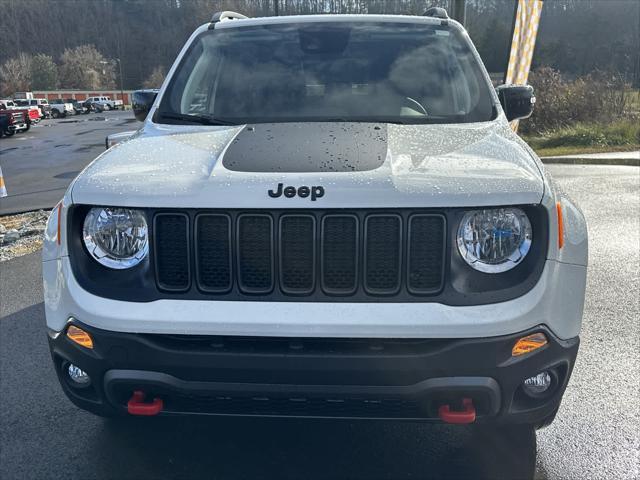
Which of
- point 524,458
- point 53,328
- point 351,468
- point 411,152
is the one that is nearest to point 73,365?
point 53,328

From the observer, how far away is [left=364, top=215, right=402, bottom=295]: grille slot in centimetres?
231

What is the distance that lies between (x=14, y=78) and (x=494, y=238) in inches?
4527

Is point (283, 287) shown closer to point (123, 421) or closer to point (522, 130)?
point (123, 421)

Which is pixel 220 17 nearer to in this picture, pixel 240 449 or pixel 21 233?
pixel 240 449

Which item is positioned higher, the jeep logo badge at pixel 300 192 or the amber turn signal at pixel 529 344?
the jeep logo badge at pixel 300 192

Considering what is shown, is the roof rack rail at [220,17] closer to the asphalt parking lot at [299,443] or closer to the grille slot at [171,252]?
the grille slot at [171,252]

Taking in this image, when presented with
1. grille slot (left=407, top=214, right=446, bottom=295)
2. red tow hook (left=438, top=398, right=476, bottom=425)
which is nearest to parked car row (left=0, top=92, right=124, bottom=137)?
grille slot (left=407, top=214, right=446, bottom=295)

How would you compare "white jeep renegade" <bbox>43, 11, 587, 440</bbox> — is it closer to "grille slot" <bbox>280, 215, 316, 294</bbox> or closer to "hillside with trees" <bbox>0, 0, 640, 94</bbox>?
"grille slot" <bbox>280, 215, 316, 294</bbox>

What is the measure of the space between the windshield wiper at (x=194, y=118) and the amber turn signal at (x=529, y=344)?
1.86 metres

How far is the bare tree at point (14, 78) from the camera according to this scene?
102188 millimetres

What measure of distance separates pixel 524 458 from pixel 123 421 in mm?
1947

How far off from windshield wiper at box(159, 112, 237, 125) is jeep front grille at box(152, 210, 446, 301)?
1148mm

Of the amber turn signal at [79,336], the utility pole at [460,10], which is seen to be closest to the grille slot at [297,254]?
the amber turn signal at [79,336]

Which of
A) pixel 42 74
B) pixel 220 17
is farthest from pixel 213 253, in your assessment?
pixel 42 74
